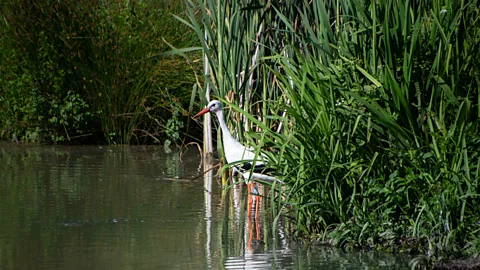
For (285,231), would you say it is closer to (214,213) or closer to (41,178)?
(214,213)

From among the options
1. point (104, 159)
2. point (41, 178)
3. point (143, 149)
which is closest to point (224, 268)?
point (41, 178)

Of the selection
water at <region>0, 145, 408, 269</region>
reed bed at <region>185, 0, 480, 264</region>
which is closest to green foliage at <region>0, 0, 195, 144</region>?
water at <region>0, 145, 408, 269</region>

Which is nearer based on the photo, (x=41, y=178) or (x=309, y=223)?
(x=309, y=223)

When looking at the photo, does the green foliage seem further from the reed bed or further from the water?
the reed bed

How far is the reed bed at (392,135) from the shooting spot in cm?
586

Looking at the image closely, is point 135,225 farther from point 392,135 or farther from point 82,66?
point 82,66

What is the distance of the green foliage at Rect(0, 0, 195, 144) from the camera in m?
13.6

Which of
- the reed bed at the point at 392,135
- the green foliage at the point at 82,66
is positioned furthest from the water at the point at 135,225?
the green foliage at the point at 82,66

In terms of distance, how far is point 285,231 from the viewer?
7.04 metres

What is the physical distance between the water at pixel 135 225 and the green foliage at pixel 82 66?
7.61 ft

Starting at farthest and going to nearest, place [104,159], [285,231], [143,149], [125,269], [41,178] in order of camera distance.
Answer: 1. [143,149]
2. [104,159]
3. [41,178]
4. [285,231]
5. [125,269]

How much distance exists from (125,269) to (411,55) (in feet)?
7.55

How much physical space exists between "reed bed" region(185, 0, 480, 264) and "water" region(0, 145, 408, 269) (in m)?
0.27

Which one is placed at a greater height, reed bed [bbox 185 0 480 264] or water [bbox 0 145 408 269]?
reed bed [bbox 185 0 480 264]
